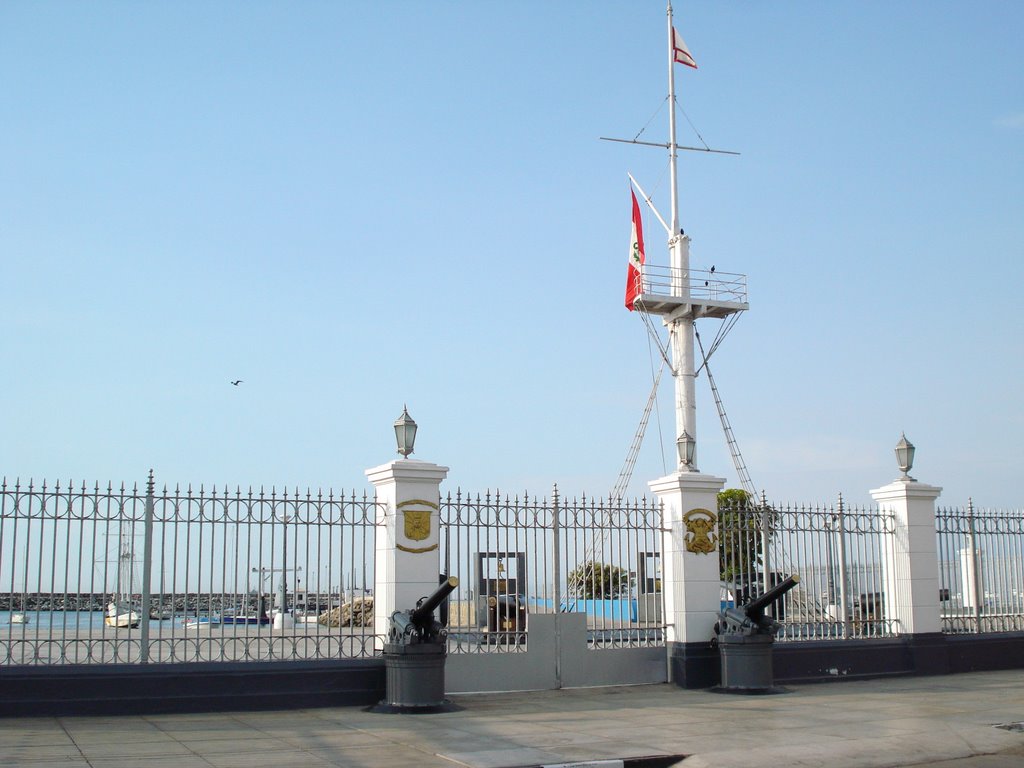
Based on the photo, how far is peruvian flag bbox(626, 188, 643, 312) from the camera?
31875mm

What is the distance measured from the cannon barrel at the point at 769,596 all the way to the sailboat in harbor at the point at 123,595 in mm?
8046

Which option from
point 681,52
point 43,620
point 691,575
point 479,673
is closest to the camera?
point 43,620

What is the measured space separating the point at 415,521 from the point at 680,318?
20.2 m

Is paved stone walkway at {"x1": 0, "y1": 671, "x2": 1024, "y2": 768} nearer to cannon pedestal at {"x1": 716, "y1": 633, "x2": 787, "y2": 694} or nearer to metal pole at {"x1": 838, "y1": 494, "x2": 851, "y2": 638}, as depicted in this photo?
cannon pedestal at {"x1": 716, "y1": 633, "x2": 787, "y2": 694}

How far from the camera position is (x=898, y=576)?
17078 millimetres

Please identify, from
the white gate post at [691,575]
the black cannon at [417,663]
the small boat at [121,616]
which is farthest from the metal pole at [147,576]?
the white gate post at [691,575]

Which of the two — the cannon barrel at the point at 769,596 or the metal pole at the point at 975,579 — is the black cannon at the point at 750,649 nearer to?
the cannon barrel at the point at 769,596

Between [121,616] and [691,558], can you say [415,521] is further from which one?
[691,558]

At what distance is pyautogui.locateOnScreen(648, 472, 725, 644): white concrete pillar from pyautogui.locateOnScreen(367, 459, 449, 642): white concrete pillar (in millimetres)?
3706

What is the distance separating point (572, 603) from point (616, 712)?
2.69m

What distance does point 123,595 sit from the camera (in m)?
12.4

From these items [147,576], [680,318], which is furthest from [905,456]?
[680,318]

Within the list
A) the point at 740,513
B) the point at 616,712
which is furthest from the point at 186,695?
the point at 740,513

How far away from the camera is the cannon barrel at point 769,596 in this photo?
46.4 feet
